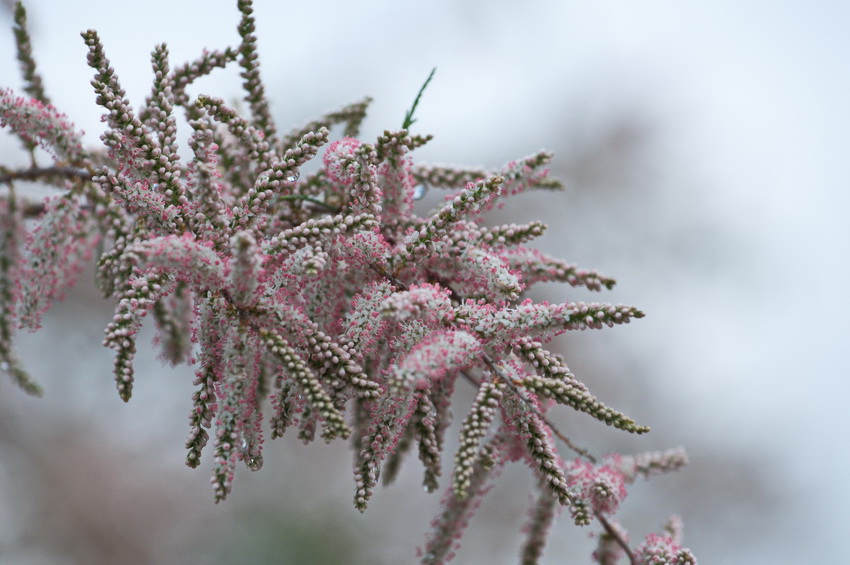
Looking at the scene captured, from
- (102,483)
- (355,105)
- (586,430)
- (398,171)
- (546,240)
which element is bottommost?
(102,483)

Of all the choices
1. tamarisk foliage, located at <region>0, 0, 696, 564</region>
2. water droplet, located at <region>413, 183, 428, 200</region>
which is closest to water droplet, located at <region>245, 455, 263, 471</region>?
tamarisk foliage, located at <region>0, 0, 696, 564</region>

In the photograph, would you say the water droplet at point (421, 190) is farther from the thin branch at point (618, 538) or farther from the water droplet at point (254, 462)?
the thin branch at point (618, 538)

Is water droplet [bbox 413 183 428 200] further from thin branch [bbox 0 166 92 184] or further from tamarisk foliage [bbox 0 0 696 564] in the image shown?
thin branch [bbox 0 166 92 184]

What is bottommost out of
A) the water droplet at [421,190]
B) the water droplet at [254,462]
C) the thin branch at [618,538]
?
the water droplet at [254,462]

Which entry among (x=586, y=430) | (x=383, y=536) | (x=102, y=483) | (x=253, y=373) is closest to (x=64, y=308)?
(x=102, y=483)

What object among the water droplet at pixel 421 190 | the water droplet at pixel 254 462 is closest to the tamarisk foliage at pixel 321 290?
the water droplet at pixel 254 462

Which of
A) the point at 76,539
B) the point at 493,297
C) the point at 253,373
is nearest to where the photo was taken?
the point at 253,373

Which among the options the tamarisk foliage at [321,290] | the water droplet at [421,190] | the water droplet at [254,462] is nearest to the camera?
the tamarisk foliage at [321,290]

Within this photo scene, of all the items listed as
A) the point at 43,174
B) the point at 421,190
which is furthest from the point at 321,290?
the point at 43,174

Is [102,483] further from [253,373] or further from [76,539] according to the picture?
[253,373]
